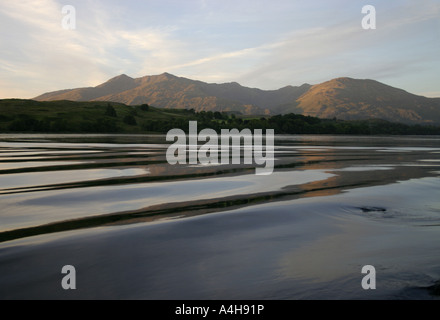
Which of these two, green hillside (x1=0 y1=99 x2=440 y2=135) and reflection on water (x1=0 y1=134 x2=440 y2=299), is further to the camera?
green hillside (x1=0 y1=99 x2=440 y2=135)

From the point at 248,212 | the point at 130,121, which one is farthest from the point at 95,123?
the point at 248,212

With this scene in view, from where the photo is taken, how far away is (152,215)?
36.3 ft

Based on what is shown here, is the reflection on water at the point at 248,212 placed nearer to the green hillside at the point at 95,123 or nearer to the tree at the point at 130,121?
the green hillside at the point at 95,123

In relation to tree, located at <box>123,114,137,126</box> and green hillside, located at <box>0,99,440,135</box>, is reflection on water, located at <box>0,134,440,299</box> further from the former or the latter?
tree, located at <box>123,114,137,126</box>

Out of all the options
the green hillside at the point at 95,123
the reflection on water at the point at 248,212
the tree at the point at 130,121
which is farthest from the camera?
the tree at the point at 130,121

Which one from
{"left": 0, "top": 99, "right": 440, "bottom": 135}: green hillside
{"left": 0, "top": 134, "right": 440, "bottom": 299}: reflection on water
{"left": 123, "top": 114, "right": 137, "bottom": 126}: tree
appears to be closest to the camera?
{"left": 0, "top": 134, "right": 440, "bottom": 299}: reflection on water

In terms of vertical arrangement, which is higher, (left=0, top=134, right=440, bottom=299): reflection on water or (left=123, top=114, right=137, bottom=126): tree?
(left=123, top=114, right=137, bottom=126): tree

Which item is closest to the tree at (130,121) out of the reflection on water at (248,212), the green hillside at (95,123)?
the green hillside at (95,123)

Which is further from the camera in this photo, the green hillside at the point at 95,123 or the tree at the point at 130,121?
the tree at the point at 130,121

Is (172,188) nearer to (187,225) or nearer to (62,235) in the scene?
(187,225)

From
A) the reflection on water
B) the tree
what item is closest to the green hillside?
the tree

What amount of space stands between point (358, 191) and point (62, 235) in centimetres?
1249
